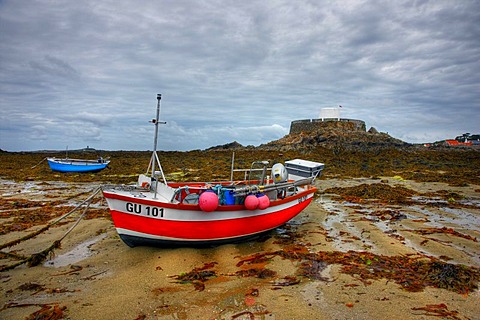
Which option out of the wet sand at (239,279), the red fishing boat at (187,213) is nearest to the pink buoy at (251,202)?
the red fishing boat at (187,213)

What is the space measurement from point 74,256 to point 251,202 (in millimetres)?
4496

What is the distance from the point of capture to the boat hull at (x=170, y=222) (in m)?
7.19

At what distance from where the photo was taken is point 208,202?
716cm

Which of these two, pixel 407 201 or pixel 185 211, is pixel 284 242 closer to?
pixel 185 211

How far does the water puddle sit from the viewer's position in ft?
23.8

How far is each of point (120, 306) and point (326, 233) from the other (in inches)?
249

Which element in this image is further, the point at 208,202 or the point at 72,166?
the point at 72,166

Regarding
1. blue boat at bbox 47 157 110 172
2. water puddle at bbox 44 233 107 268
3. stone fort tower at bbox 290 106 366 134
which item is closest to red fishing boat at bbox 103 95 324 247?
water puddle at bbox 44 233 107 268

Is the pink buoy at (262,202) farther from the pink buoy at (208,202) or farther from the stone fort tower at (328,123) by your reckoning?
the stone fort tower at (328,123)

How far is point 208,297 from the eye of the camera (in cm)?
555

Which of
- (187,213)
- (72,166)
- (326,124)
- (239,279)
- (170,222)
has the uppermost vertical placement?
(326,124)

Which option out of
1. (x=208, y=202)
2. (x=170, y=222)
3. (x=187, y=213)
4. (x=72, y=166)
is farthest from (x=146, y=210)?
(x=72, y=166)

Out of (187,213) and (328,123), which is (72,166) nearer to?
(187,213)

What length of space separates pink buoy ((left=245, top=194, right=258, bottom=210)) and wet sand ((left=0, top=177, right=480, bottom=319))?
45.3 inches
